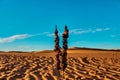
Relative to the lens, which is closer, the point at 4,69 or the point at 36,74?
the point at 36,74

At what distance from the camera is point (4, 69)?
1916 cm

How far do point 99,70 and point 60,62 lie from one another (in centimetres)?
641

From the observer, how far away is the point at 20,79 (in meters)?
15.4

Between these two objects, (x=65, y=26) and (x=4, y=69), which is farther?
(x=4, y=69)

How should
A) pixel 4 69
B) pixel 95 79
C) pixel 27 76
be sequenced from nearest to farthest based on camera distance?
pixel 95 79 → pixel 27 76 → pixel 4 69

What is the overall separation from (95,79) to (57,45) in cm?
410

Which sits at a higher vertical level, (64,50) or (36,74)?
(64,50)

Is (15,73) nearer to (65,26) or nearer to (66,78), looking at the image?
(66,78)

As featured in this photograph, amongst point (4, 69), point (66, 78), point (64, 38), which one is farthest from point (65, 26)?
point (4, 69)

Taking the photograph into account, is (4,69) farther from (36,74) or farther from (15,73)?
(36,74)

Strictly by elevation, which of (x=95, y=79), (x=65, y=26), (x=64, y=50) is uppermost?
(x=65, y=26)

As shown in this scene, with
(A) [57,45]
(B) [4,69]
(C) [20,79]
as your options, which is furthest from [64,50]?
(B) [4,69]

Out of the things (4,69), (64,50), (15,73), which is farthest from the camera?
(4,69)

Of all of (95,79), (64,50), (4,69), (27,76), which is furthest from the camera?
(4,69)
